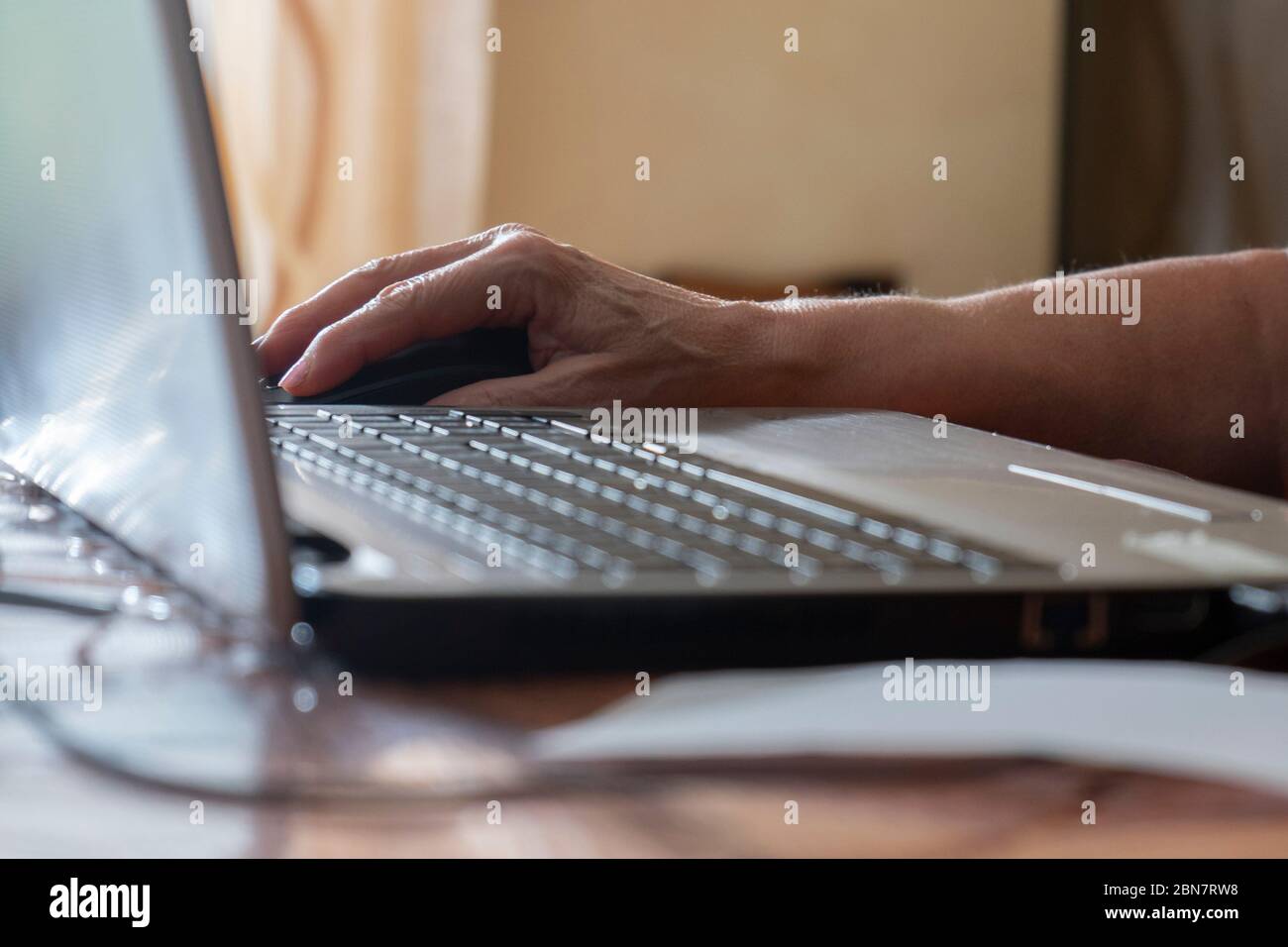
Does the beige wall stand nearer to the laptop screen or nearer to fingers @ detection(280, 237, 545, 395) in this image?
fingers @ detection(280, 237, 545, 395)

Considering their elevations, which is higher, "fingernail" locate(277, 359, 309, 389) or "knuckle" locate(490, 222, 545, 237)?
"knuckle" locate(490, 222, 545, 237)

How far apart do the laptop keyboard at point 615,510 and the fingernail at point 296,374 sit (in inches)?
6.9

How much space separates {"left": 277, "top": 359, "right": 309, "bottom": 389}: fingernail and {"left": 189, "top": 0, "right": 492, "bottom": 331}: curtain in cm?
165

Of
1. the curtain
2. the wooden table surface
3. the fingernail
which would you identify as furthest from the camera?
the curtain

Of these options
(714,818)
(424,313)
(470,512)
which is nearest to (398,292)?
(424,313)

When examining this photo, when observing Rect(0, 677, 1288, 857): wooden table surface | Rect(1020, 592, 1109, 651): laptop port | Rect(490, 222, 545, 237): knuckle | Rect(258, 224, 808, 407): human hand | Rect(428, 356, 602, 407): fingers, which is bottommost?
Rect(0, 677, 1288, 857): wooden table surface

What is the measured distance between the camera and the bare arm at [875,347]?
69 centimetres

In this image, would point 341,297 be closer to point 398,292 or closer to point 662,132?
point 398,292

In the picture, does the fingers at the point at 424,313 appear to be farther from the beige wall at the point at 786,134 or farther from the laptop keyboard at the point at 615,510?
the beige wall at the point at 786,134

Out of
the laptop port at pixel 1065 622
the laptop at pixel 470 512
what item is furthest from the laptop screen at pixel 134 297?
the laptop port at pixel 1065 622

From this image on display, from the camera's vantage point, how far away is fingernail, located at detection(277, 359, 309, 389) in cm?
64

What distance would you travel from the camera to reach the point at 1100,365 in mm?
751

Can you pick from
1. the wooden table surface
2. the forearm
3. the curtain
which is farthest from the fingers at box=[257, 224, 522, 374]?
the curtain

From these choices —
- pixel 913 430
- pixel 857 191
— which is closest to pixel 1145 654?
pixel 913 430
